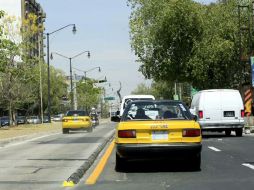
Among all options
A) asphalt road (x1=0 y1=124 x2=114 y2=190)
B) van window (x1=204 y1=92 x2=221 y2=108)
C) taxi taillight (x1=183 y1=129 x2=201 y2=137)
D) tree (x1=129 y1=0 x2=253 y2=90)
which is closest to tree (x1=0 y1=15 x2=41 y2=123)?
tree (x1=129 y1=0 x2=253 y2=90)

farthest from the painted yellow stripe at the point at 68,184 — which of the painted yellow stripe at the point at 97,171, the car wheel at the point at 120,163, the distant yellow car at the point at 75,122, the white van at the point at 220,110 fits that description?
the distant yellow car at the point at 75,122

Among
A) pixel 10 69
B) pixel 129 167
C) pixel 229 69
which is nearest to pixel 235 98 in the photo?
pixel 129 167

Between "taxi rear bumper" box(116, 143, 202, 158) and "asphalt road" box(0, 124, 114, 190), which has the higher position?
"taxi rear bumper" box(116, 143, 202, 158)

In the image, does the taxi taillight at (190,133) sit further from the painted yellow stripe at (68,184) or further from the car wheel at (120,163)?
the painted yellow stripe at (68,184)

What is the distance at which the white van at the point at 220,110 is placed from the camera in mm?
26219

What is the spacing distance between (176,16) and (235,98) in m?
19.1

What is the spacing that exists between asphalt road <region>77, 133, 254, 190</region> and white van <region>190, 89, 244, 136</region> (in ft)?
32.3

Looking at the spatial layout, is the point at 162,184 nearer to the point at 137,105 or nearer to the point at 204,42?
the point at 137,105

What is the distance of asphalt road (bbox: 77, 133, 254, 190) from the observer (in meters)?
10.6

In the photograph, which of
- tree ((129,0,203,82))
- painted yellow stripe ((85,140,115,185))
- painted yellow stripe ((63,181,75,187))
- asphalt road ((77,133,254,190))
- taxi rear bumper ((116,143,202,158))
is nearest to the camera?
asphalt road ((77,133,254,190))

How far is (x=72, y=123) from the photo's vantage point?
3903cm

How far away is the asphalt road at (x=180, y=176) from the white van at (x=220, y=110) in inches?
388

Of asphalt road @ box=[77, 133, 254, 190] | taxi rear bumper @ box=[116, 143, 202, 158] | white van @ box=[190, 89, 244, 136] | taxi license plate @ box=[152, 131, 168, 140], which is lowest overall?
asphalt road @ box=[77, 133, 254, 190]

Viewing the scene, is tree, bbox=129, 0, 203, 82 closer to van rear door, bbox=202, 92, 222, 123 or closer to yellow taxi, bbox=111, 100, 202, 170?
van rear door, bbox=202, 92, 222, 123
